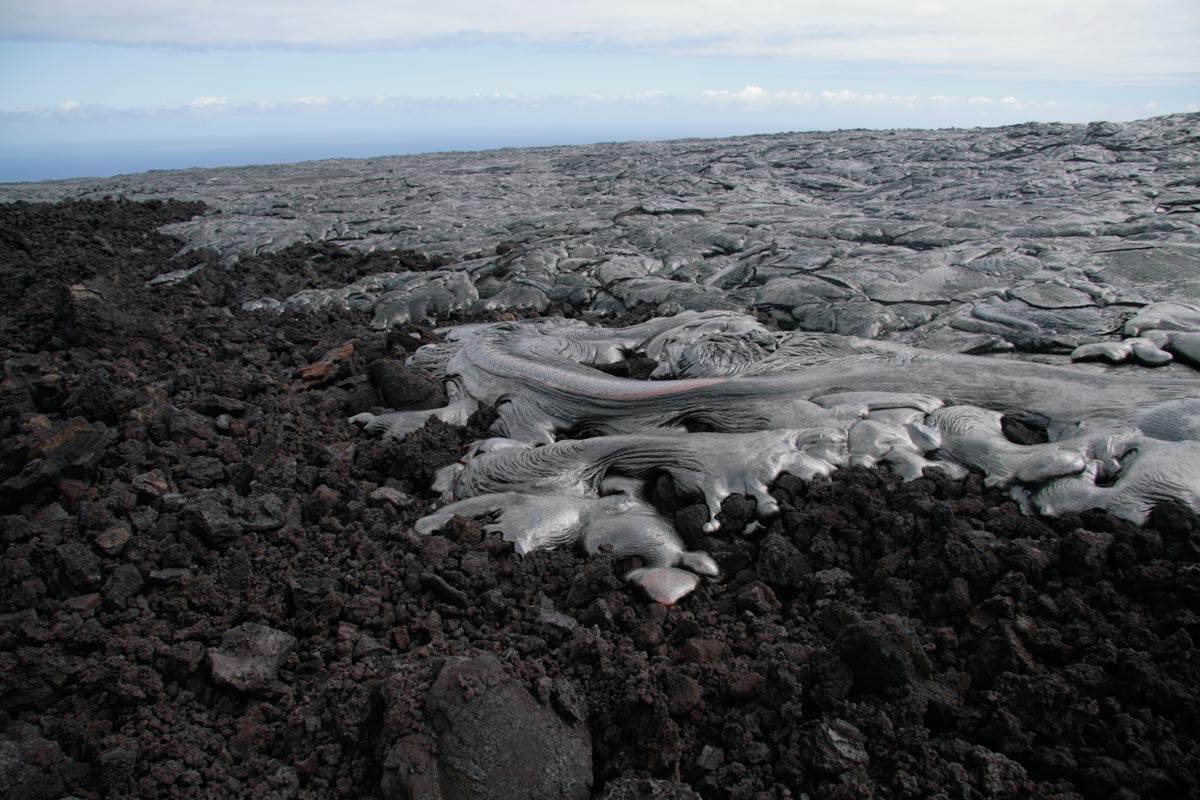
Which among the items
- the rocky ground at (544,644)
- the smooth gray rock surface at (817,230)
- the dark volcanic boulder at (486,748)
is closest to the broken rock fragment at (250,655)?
the rocky ground at (544,644)

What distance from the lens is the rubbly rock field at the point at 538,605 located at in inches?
101

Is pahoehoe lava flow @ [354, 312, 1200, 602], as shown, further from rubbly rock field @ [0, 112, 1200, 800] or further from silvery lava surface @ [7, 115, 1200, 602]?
rubbly rock field @ [0, 112, 1200, 800]

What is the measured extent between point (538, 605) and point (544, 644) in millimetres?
380

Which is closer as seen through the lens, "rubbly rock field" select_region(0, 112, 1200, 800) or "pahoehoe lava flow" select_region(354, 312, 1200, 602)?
"rubbly rock field" select_region(0, 112, 1200, 800)

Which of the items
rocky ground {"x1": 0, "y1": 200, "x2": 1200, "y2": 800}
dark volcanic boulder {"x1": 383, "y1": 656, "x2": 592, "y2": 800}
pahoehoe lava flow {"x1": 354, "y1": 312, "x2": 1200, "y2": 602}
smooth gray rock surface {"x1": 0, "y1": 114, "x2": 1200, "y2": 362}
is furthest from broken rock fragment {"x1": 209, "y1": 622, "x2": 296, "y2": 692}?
smooth gray rock surface {"x1": 0, "y1": 114, "x2": 1200, "y2": 362}

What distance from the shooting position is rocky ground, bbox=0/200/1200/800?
253 cm

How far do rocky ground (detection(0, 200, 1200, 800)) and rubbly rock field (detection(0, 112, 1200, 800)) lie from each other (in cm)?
1

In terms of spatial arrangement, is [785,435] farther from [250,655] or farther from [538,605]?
[250,655]

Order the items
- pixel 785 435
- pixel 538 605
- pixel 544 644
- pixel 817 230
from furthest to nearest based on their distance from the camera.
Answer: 1. pixel 817 230
2. pixel 785 435
3. pixel 538 605
4. pixel 544 644

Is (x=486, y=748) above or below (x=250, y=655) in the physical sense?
above

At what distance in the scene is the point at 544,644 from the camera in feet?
10.9

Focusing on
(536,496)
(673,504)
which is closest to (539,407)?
(536,496)

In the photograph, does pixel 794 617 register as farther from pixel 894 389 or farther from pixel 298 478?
pixel 298 478

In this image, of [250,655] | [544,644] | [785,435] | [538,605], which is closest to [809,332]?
[785,435]
